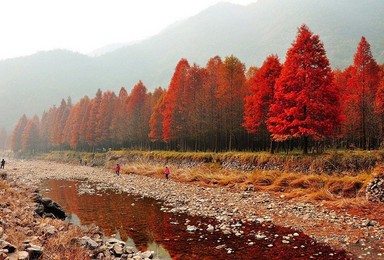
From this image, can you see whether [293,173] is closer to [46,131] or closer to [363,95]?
[363,95]

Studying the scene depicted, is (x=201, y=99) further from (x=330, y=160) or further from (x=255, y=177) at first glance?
(x=330, y=160)

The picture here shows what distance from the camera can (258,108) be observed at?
3312 centimetres

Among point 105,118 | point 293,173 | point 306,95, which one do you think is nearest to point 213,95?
point 306,95

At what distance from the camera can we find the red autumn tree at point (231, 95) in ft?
131

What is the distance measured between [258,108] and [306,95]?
7895 mm

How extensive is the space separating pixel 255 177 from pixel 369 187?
9.73 metres

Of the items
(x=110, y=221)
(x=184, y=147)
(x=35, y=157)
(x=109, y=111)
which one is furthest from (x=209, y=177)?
(x=35, y=157)

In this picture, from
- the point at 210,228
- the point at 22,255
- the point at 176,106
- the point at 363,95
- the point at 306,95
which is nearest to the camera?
the point at 22,255

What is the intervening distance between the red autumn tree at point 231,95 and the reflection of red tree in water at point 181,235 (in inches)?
937

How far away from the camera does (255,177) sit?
25047 millimetres

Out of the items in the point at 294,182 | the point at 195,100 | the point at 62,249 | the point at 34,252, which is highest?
the point at 195,100

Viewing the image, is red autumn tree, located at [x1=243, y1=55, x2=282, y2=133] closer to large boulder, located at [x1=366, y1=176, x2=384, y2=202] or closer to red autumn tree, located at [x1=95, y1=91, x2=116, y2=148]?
large boulder, located at [x1=366, y1=176, x2=384, y2=202]

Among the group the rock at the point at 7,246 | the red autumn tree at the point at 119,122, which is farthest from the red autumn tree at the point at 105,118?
the rock at the point at 7,246

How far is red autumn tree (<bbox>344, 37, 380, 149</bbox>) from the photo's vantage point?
3606cm
